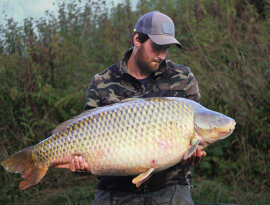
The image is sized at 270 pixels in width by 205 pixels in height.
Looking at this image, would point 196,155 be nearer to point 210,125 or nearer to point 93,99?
point 210,125

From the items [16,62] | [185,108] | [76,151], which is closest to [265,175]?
[185,108]

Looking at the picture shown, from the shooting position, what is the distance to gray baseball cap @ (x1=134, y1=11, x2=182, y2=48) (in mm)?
2131

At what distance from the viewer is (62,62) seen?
12.9 ft

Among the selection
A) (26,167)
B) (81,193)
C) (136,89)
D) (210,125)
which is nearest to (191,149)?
(210,125)

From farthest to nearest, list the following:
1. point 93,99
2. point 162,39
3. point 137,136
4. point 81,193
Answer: point 81,193 < point 93,99 < point 162,39 < point 137,136

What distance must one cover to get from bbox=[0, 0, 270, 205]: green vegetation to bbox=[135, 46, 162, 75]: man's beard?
1287 millimetres

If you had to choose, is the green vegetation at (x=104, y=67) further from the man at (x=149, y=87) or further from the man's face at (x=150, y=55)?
the man's face at (x=150, y=55)

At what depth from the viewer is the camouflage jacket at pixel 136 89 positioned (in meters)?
2.05

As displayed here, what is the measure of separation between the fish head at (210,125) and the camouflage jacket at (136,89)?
1.28 ft

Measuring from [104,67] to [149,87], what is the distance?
1.69m

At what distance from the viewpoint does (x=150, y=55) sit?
2.16 metres

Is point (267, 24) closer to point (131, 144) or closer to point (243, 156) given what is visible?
point (243, 156)

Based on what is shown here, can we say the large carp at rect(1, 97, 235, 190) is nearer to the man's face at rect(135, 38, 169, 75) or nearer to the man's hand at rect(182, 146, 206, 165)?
the man's hand at rect(182, 146, 206, 165)

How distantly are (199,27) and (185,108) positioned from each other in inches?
113
